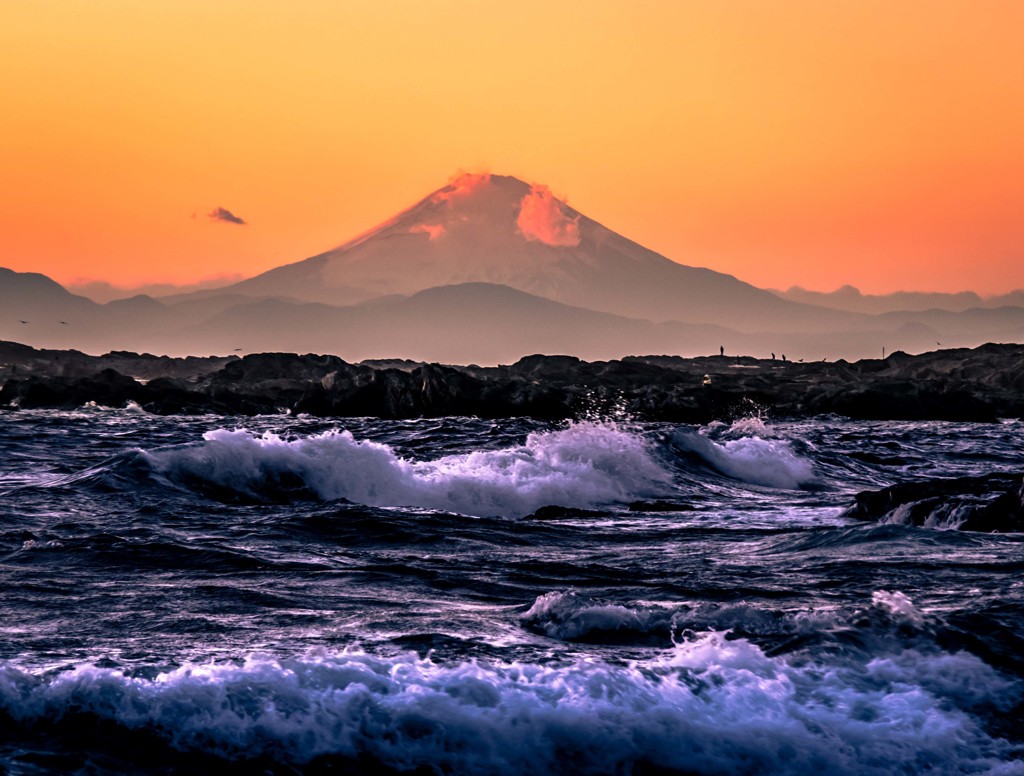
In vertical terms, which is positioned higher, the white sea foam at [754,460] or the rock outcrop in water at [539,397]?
the rock outcrop in water at [539,397]

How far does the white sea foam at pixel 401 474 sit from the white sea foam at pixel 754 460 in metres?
3.29

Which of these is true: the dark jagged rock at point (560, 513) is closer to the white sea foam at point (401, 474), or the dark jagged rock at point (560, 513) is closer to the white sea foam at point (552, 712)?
the white sea foam at point (401, 474)

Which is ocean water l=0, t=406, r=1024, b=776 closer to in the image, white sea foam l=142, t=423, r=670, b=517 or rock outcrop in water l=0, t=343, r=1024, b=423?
white sea foam l=142, t=423, r=670, b=517

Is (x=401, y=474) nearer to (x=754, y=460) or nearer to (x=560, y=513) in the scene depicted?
(x=560, y=513)

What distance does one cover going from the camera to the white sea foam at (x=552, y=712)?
6.80 metres

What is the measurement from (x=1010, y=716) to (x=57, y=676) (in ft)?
19.7

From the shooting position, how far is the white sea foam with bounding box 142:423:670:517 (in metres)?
20.0

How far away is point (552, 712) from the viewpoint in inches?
283

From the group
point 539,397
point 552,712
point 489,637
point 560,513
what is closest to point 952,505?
point 560,513

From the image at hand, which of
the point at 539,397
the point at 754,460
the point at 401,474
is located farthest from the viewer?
the point at 539,397

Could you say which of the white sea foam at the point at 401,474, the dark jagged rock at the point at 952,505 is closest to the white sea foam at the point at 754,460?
the white sea foam at the point at 401,474

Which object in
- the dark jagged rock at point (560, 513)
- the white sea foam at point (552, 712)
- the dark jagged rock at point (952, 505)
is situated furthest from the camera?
the dark jagged rock at point (560, 513)

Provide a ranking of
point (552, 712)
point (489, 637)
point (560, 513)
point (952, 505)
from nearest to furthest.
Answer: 1. point (552, 712)
2. point (489, 637)
3. point (952, 505)
4. point (560, 513)

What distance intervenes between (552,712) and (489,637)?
73.1 inches
